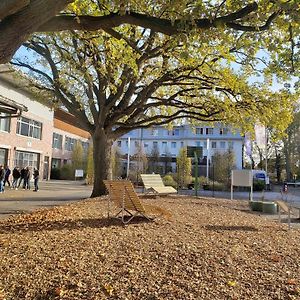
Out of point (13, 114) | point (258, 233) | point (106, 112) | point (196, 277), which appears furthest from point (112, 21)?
point (13, 114)

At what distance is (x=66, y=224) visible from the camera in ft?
27.6

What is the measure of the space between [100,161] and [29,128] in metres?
23.6

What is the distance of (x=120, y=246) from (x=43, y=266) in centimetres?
133

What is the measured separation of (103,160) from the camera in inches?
683

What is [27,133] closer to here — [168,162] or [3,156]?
[3,156]

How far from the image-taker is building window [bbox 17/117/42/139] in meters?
36.5

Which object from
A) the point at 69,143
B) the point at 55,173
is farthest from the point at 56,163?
the point at 69,143

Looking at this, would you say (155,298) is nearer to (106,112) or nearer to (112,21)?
(112,21)

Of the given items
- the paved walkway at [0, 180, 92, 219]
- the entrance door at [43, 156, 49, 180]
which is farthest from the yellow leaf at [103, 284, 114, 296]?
the entrance door at [43, 156, 49, 180]

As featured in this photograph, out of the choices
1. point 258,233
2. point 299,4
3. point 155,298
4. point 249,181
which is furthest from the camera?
point 249,181

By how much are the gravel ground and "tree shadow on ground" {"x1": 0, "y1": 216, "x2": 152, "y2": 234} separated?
0.06 m

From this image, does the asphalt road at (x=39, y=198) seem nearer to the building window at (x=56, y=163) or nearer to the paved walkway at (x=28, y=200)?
the paved walkway at (x=28, y=200)

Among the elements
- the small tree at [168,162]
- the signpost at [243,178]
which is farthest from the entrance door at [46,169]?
the small tree at [168,162]

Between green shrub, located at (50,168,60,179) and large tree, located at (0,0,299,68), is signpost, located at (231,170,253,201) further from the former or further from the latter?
green shrub, located at (50,168,60,179)
